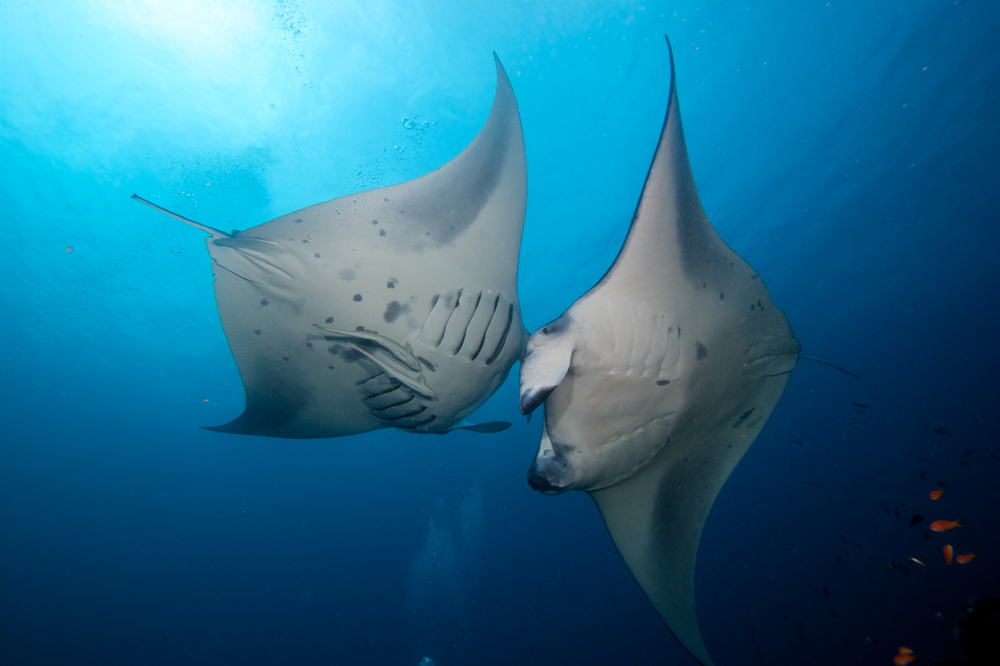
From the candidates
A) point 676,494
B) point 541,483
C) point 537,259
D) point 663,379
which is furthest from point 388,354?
point 537,259

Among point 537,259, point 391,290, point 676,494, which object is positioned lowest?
point 676,494

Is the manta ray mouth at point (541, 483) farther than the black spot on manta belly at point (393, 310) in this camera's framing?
No

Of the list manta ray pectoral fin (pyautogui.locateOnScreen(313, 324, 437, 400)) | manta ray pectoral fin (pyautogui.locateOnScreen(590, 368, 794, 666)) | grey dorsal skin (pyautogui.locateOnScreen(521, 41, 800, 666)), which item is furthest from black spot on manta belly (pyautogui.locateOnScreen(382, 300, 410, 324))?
manta ray pectoral fin (pyautogui.locateOnScreen(590, 368, 794, 666))

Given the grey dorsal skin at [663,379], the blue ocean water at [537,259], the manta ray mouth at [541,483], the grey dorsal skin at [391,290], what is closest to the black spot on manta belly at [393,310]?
the grey dorsal skin at [391,290]

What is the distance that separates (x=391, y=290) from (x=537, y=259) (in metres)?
11.0

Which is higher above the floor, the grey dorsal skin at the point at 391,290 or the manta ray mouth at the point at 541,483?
the grey dorsal skin at the point at 391,290

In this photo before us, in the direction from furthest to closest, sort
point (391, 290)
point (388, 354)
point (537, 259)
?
point (537, 259) < point (388, 354) < point (391, 290)

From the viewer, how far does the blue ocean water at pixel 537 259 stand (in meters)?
7.36

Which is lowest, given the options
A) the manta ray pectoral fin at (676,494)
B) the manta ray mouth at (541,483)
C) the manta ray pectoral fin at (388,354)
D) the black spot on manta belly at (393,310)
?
the manta ray pectoral fin at (676,494)

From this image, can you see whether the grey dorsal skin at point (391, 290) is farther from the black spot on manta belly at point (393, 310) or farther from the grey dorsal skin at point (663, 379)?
the grey dorsal skin at point (663, 379)

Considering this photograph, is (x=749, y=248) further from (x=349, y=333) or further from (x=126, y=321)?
(x=126, y=321)

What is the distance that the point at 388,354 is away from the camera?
245cm

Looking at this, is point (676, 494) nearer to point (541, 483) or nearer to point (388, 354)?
point (541, 483)

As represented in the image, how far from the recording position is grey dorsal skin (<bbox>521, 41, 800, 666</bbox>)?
5.42 ft
